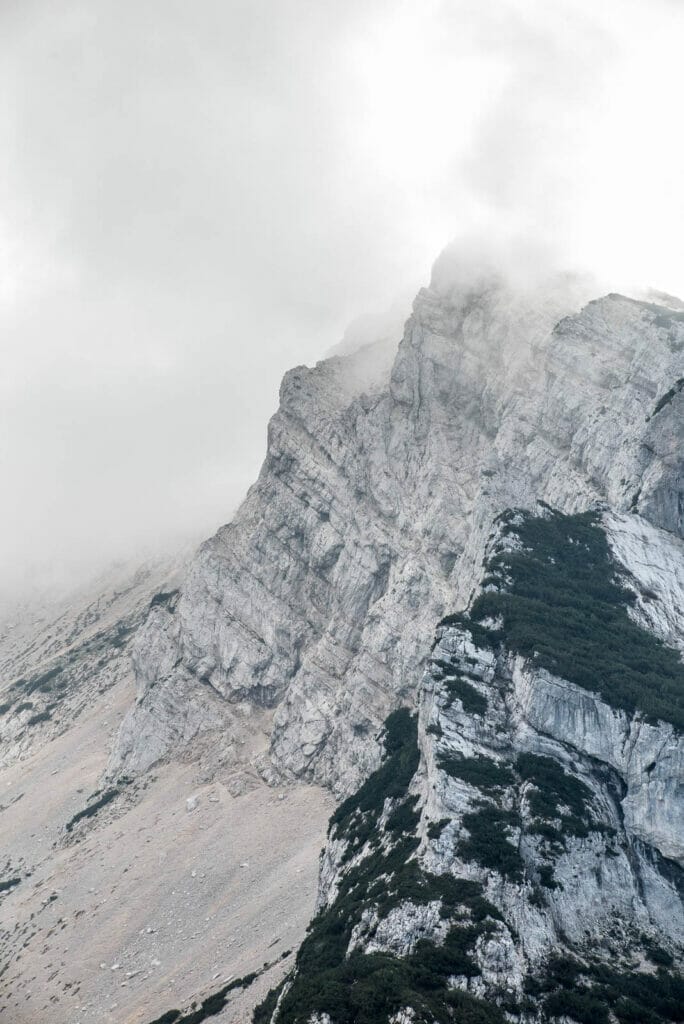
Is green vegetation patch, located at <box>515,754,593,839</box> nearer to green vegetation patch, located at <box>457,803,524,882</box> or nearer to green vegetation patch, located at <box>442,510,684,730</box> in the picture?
green vegetation patch, located at <box>457,803,524,882</box>

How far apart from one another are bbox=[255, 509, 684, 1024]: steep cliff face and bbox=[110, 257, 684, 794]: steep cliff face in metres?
18.8

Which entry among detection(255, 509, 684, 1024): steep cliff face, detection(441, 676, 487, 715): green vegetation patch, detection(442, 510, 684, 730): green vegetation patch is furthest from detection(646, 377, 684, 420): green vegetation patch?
detection(441, 676, 487, 715): green vegetation patch

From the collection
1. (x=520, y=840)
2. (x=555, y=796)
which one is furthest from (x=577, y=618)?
(x=520, y=840)

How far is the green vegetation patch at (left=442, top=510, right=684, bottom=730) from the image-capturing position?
2815 inches

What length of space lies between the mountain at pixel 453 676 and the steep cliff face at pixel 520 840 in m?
0.21

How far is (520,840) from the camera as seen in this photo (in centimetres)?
6103

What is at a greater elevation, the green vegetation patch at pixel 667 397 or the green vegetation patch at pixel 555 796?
the green vegetation patch at pixel 667 397

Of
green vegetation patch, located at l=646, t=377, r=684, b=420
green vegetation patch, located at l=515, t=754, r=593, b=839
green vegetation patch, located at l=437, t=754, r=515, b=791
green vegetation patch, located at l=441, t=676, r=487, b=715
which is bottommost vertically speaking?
green vegetation patch, located at l=515, t=754, r=593, b=839

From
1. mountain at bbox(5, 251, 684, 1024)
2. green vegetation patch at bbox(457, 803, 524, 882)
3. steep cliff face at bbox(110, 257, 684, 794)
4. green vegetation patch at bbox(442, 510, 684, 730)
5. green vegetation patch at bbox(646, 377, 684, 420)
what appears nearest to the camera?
mountain at bbox(5, 251, 684, 1024)

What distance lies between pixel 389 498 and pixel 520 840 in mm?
72383

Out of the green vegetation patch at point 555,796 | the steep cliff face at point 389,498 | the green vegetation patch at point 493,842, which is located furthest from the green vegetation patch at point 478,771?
the steep cliff face at point 389,498

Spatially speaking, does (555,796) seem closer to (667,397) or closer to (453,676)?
(453,676)

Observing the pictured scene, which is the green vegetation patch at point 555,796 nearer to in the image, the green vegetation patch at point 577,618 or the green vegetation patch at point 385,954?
the green vegetation patch at point 577,618

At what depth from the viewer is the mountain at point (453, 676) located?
5584 centimetres
